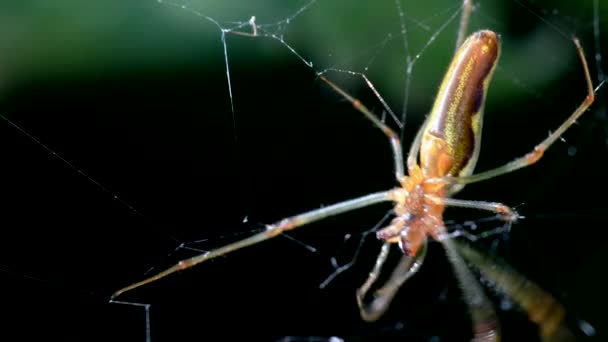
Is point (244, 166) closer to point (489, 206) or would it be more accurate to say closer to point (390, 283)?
point (390, 283)

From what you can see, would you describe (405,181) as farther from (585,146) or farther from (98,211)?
(585,146)

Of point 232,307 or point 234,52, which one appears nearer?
point 234,52

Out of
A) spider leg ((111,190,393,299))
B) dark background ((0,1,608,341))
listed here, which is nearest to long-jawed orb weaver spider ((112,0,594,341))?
spider leg ((111,190,393,299))

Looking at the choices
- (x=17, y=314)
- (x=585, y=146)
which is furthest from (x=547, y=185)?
(x=17, y=314)

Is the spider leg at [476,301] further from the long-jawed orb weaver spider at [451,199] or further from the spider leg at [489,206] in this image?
the spider leg at [489,206]

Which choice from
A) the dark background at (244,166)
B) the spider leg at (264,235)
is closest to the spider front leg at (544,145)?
the spider leg at (264,235)

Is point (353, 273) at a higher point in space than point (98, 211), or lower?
lower
